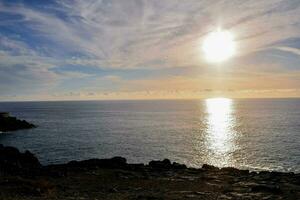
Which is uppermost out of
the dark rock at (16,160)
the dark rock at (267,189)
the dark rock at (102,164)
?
the dark rock at (267,189)

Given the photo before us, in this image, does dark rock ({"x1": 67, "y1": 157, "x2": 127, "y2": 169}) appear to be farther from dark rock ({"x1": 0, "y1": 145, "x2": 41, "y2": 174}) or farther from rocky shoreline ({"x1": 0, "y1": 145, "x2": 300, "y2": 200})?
dark rock ({"x1": 0, "y1": 145, "x2": 41, "y2": 174})

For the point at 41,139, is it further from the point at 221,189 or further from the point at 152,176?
the point at 221,189

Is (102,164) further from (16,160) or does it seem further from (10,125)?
(10,125)

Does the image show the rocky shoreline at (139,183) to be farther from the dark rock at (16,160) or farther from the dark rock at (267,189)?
the dark rock at (16,160)

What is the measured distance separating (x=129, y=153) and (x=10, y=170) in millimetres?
35772

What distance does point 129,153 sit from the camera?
2859 inches

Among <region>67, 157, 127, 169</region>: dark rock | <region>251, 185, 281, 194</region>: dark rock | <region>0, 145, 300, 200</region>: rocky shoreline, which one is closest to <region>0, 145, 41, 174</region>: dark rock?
<region>0, 145, 300, 200</region>: rocky shoreline

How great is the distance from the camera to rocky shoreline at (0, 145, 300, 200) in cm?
2738

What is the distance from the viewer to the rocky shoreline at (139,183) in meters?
27.4

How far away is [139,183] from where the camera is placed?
32594 millimetres

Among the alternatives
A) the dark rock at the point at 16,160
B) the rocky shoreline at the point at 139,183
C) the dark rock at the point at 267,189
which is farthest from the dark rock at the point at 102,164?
the dark rock at the point at 267,189

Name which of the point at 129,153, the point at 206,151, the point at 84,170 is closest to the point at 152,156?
the point at 129,153

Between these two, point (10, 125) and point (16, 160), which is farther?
point (10, 125)

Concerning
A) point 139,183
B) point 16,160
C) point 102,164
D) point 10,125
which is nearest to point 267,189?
point 139,183
